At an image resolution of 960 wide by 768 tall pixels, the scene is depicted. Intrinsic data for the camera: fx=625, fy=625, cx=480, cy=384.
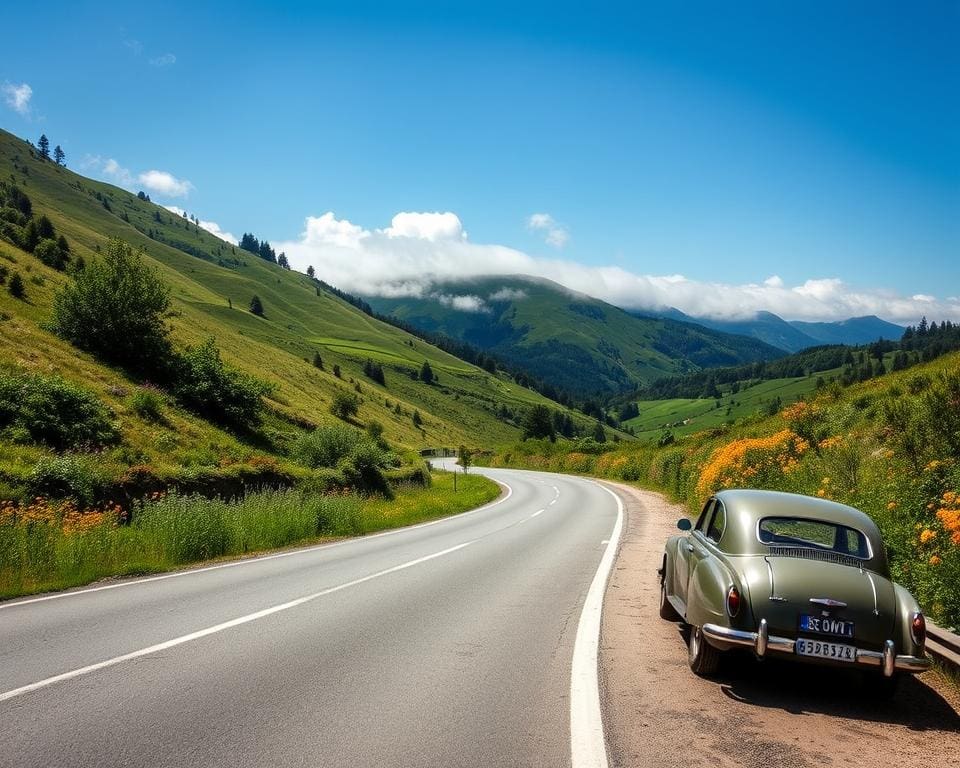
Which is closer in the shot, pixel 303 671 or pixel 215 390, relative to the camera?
pixel 303 671

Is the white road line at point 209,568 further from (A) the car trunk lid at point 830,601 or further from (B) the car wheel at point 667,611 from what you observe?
(A) the car trunk lid at point 830,601

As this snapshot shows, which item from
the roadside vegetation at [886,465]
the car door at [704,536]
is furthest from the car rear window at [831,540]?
the roadside vegetation at [886,465]

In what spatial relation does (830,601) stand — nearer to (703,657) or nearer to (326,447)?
(703,657)

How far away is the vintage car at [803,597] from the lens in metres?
5.10

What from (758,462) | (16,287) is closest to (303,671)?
(758,462)

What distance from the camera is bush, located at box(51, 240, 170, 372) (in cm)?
3183

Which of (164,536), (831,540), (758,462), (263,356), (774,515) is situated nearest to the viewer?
(774,515)

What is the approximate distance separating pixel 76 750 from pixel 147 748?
42 cm

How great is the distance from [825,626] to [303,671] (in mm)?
4560

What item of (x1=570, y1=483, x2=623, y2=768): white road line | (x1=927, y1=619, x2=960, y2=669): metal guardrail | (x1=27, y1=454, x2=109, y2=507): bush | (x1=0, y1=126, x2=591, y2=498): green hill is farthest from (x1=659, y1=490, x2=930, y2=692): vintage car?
(x1=0, y1=126, x2=591, y2=498): green hill

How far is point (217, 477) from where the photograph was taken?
19.0 metres

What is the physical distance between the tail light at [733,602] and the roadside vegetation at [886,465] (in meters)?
3.00

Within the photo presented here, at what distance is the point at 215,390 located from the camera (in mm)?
33500

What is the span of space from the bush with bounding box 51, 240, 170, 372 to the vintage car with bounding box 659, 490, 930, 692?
33.4m
